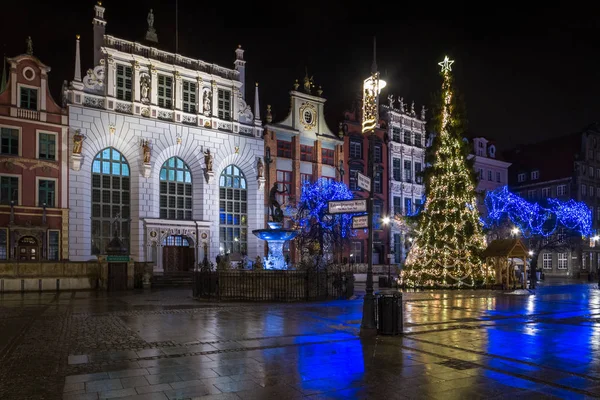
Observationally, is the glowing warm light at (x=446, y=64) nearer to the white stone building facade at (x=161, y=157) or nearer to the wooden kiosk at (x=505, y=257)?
the wooden kiosk at (x=505, y=257)

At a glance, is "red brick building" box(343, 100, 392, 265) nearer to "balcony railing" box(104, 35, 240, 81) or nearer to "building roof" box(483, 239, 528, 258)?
"balcony railing" box(104, 35, 240, 81)

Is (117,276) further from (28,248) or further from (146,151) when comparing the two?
(146,151)

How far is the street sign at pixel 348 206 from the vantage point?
13430 millimetres

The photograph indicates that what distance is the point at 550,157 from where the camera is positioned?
7000 centimetres

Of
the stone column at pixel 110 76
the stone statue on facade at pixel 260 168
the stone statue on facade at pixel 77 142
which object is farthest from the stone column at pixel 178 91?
the stone statue on facade at pixel 77 142

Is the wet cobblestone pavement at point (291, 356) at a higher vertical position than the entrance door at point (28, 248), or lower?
lower

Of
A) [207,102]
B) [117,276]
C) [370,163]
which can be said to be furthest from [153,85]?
[370,163]

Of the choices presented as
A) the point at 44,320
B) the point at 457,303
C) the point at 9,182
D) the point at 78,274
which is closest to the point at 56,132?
the point at 9,182

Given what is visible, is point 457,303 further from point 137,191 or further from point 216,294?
point 137,191

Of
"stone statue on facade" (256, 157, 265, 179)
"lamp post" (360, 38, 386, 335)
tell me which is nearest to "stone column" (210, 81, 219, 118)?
"stone statue on facade" (256, 157, 265, 179)

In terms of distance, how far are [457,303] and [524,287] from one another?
37.8 ft

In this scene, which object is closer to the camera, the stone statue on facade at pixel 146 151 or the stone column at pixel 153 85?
the stone statue on facade at pixel 146 151

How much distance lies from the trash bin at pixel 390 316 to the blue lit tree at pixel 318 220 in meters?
30.8

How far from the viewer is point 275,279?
74.3ft
